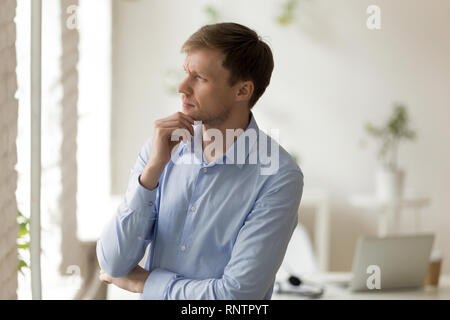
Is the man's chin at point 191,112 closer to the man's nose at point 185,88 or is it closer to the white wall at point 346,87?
the man's nose at point 185,88

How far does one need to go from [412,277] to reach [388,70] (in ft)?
7.83

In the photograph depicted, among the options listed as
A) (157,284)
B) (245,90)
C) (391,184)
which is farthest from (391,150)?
(157,284)

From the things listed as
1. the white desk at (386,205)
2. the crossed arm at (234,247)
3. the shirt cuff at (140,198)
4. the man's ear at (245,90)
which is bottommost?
the white desk at (386,205)

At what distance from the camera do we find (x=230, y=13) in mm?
3971

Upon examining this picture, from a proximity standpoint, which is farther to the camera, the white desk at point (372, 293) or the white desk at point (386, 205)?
the white desk at point (386, 205)

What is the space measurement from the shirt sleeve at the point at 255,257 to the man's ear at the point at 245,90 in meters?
0.19

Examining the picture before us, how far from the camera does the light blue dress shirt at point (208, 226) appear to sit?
1.16 metres

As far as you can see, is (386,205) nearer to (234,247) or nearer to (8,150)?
(234,247)

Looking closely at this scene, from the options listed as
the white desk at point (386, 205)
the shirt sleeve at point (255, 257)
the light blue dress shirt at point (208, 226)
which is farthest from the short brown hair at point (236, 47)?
the white desk at point (386, 205)

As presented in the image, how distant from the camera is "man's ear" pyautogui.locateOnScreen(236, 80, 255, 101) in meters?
1.23

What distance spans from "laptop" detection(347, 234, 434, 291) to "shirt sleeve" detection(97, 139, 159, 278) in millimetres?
864
